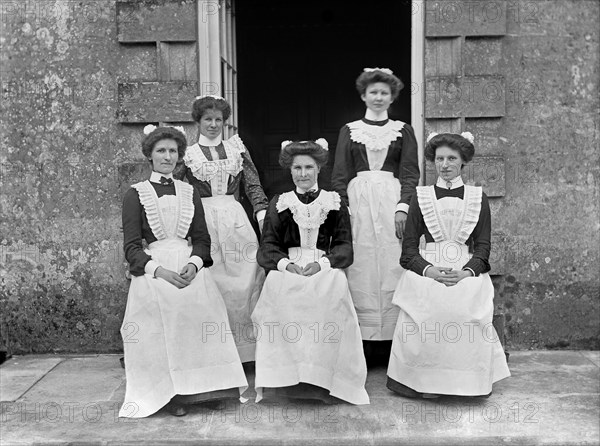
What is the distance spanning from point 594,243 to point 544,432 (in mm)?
2029

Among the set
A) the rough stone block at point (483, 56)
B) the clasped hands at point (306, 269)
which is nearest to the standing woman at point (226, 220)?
the clasped hands at point (306, 269)

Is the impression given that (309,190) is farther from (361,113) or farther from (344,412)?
(361,113)

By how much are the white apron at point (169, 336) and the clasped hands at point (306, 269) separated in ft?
1.64

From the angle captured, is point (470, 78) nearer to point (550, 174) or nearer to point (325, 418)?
point (550, 174)

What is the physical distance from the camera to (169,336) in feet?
13.1

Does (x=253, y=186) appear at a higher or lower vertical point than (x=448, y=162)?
lower

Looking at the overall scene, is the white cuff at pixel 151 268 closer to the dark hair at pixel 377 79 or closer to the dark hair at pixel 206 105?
the dark hair at pixel 206 105

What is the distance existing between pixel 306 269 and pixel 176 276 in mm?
748

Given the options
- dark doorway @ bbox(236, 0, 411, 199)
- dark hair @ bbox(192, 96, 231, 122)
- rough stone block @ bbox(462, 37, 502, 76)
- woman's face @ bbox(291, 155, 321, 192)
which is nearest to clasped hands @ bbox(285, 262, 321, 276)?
woman's face @ bbox(291, 155, 321, 192)

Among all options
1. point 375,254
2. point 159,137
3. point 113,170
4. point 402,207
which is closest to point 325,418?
point 375,254

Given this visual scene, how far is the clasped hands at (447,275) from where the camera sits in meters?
4.14

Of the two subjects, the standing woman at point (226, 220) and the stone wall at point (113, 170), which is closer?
the standing woman at point (226, 220)

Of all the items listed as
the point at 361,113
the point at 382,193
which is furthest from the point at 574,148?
the point at 361,113

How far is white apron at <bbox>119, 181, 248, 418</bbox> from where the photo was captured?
158 inches
